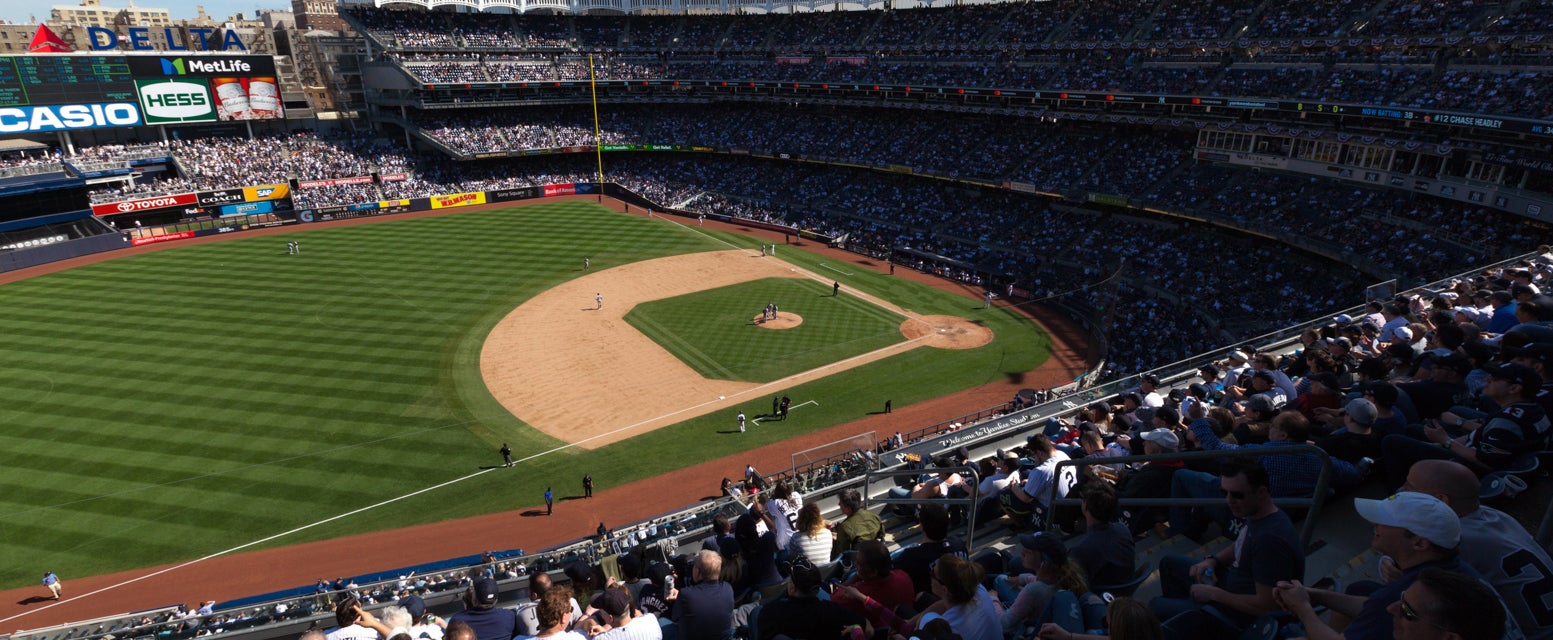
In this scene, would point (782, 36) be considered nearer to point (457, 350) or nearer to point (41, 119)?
point (457, 350)

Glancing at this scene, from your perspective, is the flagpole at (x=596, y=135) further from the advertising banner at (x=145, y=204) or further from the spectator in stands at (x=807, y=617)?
the spectator in stands at (x=807, y=617)

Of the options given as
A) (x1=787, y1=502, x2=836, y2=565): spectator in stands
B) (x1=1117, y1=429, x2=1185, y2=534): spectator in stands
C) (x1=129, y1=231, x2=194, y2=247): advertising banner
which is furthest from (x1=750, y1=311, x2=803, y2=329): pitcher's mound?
(x1=129, y1=231, x2=194, y2=247): advertising banner

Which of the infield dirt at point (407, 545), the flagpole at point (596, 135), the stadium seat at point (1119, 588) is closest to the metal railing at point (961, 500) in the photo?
the stadium seat at point (1119, 588)

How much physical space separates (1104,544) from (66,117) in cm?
7250

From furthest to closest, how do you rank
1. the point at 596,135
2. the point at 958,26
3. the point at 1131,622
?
the point at 596,135, the point at 958,26, the point at 1131,622

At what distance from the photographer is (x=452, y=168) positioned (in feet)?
224

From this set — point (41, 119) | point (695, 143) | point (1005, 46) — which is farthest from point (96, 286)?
point (1005, 46)

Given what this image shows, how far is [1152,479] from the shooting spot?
299 inches

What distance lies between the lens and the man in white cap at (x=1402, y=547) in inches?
162

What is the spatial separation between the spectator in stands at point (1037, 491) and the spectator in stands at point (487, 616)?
18.8ft

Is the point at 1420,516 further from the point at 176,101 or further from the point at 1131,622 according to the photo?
the point at 176,101

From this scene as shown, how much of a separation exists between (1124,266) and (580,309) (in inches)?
1151

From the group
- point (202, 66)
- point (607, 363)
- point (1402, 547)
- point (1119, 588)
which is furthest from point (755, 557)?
point (202, 66)

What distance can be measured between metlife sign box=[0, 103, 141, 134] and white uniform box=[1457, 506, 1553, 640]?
74.1 m
